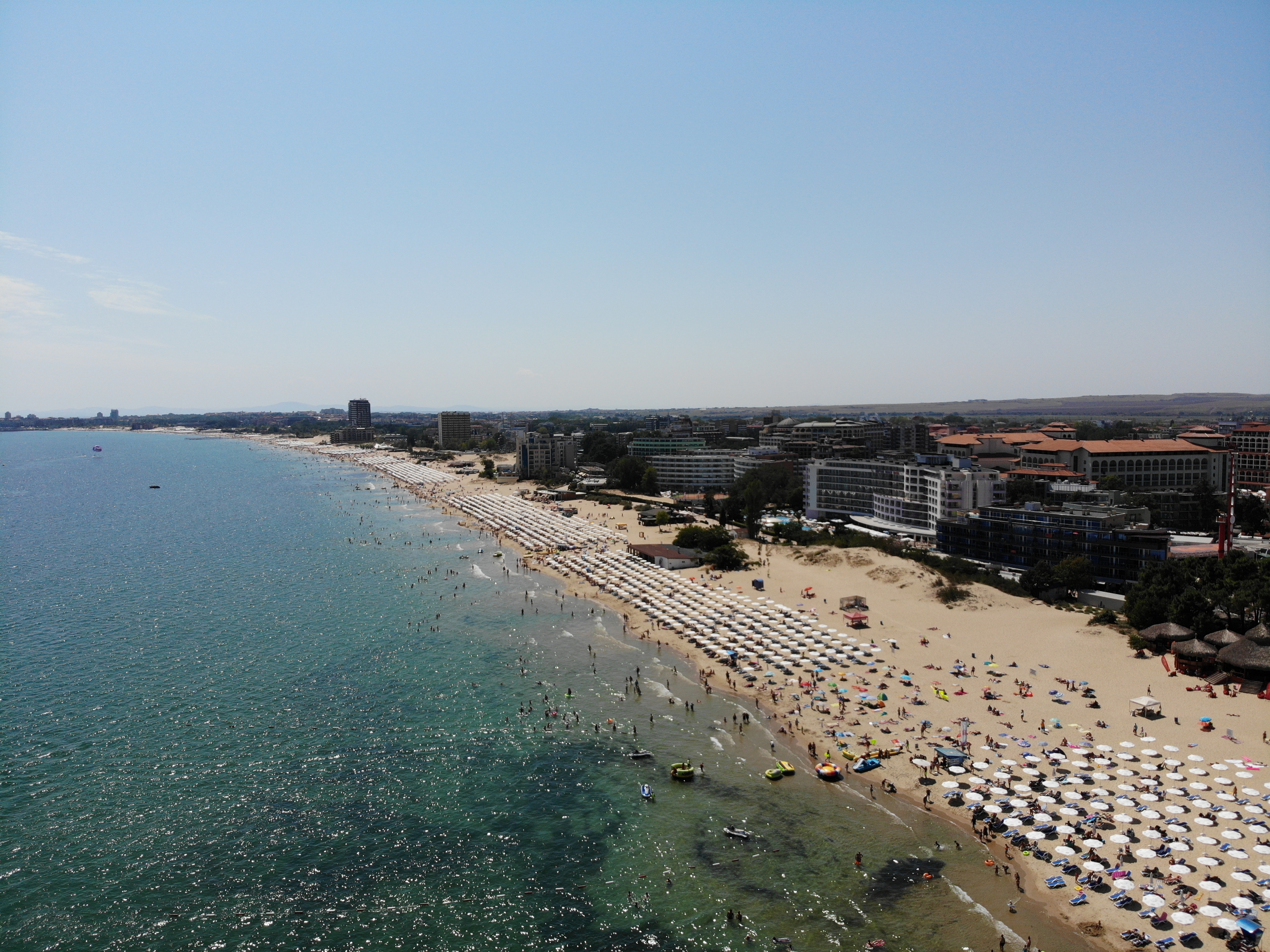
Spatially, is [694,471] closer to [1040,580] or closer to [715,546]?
[715,546]

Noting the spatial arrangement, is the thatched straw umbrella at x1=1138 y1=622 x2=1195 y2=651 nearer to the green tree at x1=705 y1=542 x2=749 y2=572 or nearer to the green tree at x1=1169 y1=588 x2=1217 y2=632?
the green tree at x1=1169 y1=588 x2=1217 y2=632

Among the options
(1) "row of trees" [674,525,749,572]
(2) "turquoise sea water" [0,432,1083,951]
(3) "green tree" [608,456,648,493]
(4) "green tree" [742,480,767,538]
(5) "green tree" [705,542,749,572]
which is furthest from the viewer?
(3) "green tree" [608,456,648,493]

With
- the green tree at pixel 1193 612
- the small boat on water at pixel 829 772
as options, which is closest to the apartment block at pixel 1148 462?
the green tree at pixel 1193 612

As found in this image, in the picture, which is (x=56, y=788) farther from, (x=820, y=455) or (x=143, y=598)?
(x=820, y=455)

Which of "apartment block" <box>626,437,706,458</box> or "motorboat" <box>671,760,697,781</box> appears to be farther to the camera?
"apartment block" <box>626,437,706,458</box>

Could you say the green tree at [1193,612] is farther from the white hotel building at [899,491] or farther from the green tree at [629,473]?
the green tree at [629,473]

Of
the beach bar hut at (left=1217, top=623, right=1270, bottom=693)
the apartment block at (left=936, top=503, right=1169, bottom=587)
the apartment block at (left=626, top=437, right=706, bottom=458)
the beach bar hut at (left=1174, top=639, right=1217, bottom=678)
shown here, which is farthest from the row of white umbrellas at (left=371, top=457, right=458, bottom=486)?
the beach bar hut at (left=1217, top=623, right=1270, bottom=693)
